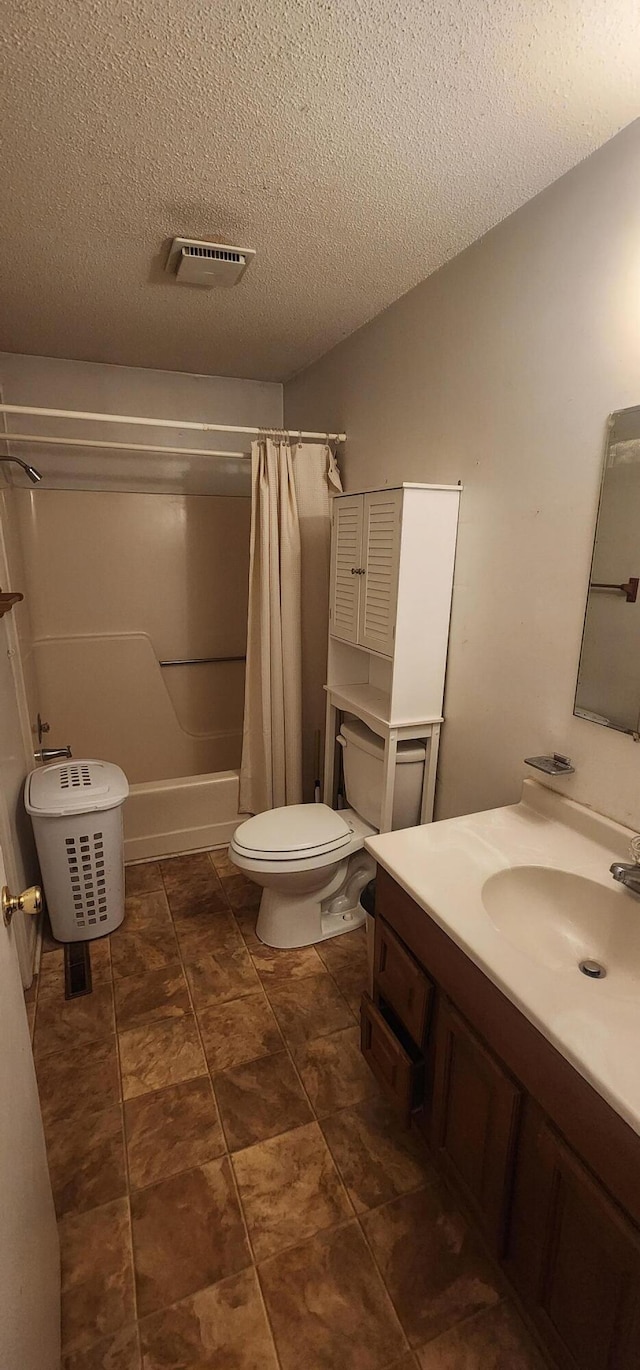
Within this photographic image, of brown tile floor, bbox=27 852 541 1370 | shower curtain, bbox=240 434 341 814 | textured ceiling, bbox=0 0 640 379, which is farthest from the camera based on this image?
shower curtain, bbox=240 434 341 814

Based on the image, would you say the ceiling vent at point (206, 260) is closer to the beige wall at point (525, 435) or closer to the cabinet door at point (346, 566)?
the beige wall at point (525, 435)

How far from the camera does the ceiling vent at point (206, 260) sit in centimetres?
157

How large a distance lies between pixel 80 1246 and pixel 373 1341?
603mm

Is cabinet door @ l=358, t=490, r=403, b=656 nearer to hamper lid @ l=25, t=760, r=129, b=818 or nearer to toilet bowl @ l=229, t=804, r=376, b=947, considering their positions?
toilet bowl @ l=229, t=804, r=376, b=947

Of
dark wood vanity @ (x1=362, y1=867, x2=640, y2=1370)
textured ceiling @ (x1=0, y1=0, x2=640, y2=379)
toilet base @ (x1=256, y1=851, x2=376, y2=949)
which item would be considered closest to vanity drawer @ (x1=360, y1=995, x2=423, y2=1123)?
dark wood vanity @ (x1=362, y1=867, x2=640, y2=1370)

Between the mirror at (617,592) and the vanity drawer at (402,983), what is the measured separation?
65 centimetres

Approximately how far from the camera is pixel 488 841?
1.29 metres

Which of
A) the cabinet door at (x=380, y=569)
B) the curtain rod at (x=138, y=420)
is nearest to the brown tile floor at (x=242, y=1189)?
the cabinet door at (x=380, y=569)

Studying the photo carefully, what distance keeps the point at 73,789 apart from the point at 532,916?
1492 mm

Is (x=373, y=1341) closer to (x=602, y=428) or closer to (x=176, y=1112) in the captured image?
(x=176, y=1112)

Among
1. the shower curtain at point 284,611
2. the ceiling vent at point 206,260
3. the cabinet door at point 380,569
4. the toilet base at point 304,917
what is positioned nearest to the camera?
the ceiling vent at point 206,260

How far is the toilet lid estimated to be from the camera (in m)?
1.86

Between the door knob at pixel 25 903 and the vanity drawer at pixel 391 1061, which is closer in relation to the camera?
the door knob at pixel 25 903

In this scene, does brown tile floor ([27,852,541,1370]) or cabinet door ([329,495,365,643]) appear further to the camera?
cabinet door ([329,495,365,643])
